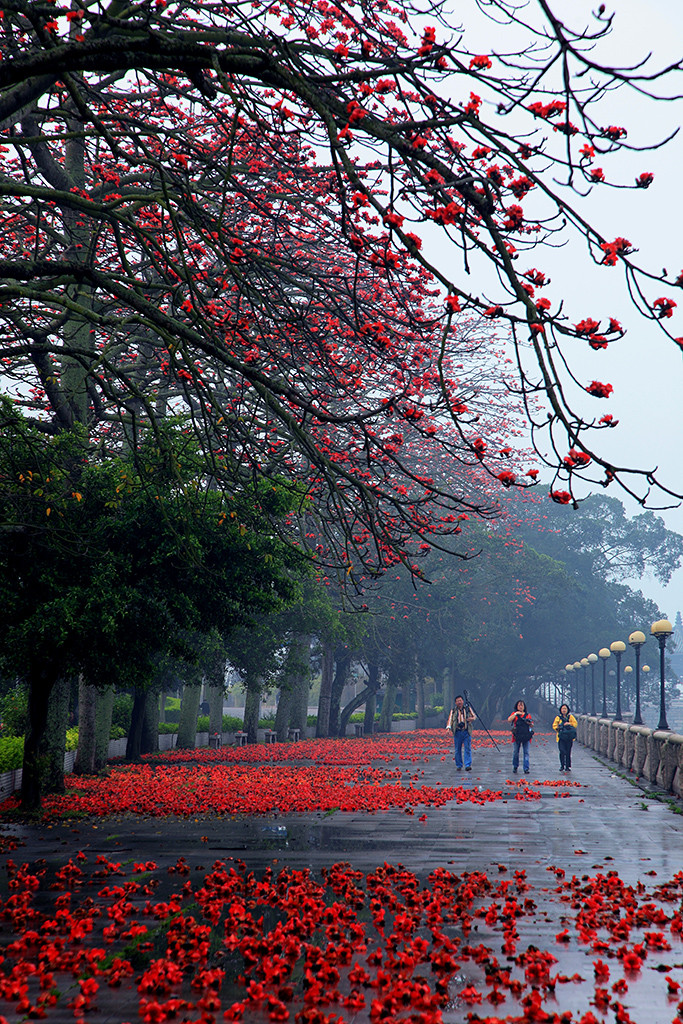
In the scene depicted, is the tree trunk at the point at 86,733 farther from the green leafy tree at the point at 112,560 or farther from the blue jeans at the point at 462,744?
the blue jeans at the point at 462,744

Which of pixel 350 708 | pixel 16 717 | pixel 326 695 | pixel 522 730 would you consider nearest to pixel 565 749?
pixel 522 730

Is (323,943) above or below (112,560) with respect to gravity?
below

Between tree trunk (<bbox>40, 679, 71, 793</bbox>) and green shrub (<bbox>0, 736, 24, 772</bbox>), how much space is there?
25.4 inches

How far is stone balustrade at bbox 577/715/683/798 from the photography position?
17952 mm

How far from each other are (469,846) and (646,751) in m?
12.1

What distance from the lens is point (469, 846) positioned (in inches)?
424

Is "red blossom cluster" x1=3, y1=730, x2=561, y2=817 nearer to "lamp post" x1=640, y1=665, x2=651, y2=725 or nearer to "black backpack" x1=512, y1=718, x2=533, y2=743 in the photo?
"black backpack" x1=512, y1=718, x2=533, y2=743

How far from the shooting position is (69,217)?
14.2m

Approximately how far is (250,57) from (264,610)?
26.8 feet

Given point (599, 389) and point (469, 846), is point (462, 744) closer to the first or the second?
point (469, 846)

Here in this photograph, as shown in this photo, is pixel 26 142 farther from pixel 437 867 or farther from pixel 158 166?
pixel 437 867

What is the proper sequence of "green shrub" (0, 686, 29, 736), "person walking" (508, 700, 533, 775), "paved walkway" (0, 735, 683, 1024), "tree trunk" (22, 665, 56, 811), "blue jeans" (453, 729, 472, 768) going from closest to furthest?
"paved walkway" (0, 735, 683, 1024) → "tree trunk" (22, 665, 56, 811) → "green shrub" (0, 686, 29, 736) → "blue jeans" (453, 729, 472, 768) → "person walking" (508, 700, 533, 775)

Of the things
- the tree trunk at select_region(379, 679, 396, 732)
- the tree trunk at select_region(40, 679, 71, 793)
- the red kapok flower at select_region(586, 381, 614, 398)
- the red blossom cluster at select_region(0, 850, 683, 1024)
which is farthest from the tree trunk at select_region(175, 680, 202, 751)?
the red kapok flower at select_region(586, 381, 614, 398)

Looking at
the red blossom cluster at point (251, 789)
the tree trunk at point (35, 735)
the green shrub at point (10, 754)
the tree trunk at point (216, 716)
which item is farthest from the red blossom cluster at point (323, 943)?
the tree trunk at point (216, 716)
